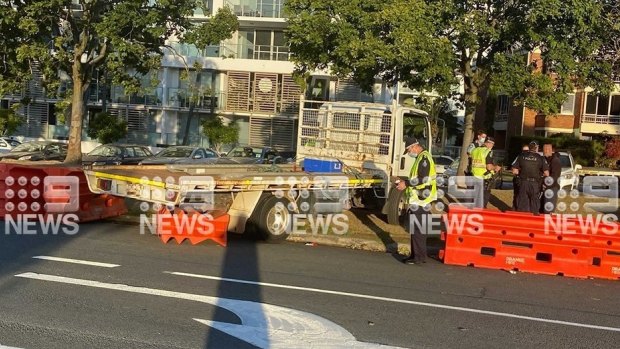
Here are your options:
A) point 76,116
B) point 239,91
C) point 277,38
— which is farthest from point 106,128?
point 277,38

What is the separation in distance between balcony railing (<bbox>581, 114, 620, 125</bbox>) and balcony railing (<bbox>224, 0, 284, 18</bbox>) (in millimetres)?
21423

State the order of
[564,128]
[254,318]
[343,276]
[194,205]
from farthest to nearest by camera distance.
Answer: [564,128] → [194,205] → [343,276] → [254,318]

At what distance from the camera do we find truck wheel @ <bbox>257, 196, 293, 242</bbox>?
1152 cm

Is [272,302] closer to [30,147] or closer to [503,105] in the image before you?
[30,147]

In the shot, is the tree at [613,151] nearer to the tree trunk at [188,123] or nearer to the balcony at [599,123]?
the balcony at [599,123]

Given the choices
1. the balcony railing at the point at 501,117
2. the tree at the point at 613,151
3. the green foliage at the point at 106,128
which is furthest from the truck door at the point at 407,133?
the balcony railing at the point at 501,117

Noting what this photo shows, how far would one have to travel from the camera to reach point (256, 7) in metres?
42.7

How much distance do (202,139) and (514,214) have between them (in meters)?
35.0

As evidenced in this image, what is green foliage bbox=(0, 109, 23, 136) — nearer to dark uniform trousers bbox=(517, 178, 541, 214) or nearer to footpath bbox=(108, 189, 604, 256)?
footpath bbox=(108, 189, 604, 256)

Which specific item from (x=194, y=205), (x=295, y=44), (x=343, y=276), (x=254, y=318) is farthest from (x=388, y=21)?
(x=254, y=318)

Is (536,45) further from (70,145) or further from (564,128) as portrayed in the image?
(564,128)

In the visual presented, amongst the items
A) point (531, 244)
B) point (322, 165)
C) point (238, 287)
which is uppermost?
point (322, 165)

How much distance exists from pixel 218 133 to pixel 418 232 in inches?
1181

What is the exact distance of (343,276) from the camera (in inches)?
351
